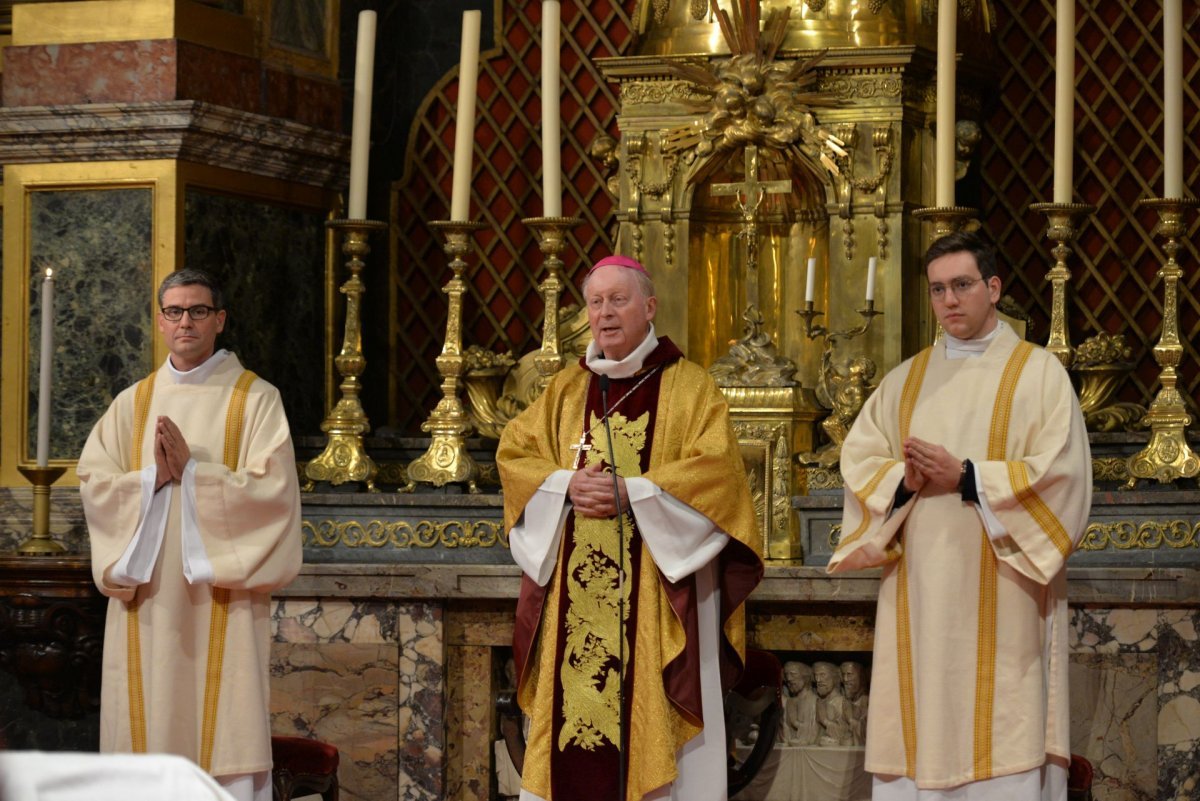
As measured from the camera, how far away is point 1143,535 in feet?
17.5

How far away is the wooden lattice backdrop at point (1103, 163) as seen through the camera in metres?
6.48

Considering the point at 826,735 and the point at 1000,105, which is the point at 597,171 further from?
the point at 826,735

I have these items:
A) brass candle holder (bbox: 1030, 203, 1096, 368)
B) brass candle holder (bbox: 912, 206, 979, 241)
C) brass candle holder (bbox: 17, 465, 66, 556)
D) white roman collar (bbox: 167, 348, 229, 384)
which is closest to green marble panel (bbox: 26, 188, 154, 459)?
brass candle holder (bbox: 17, 465, 66, 556)

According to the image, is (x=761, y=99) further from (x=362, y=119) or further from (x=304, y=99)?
(x=304, y=99)

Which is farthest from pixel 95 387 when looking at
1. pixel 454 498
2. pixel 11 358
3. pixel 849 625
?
pixel 849 625

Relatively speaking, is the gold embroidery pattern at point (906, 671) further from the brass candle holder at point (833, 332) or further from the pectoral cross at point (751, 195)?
the pectoral cross at point (751, 195)

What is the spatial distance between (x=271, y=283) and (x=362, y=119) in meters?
0.90

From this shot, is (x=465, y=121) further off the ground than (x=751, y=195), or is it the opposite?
(x=465, y=121)

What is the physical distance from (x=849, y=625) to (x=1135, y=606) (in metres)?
0.78

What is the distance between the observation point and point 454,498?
5965 millimetres

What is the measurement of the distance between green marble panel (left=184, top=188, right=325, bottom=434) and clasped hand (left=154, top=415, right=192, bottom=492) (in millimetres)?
1608

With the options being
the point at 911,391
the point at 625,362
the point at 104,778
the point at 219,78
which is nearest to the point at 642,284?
the point at 625,362

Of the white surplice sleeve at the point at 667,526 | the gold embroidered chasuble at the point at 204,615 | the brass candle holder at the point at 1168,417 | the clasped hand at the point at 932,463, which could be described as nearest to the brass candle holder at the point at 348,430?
the gold embroidered chasuble at the point at 204,615

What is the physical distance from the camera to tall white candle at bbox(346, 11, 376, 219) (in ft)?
20.0
